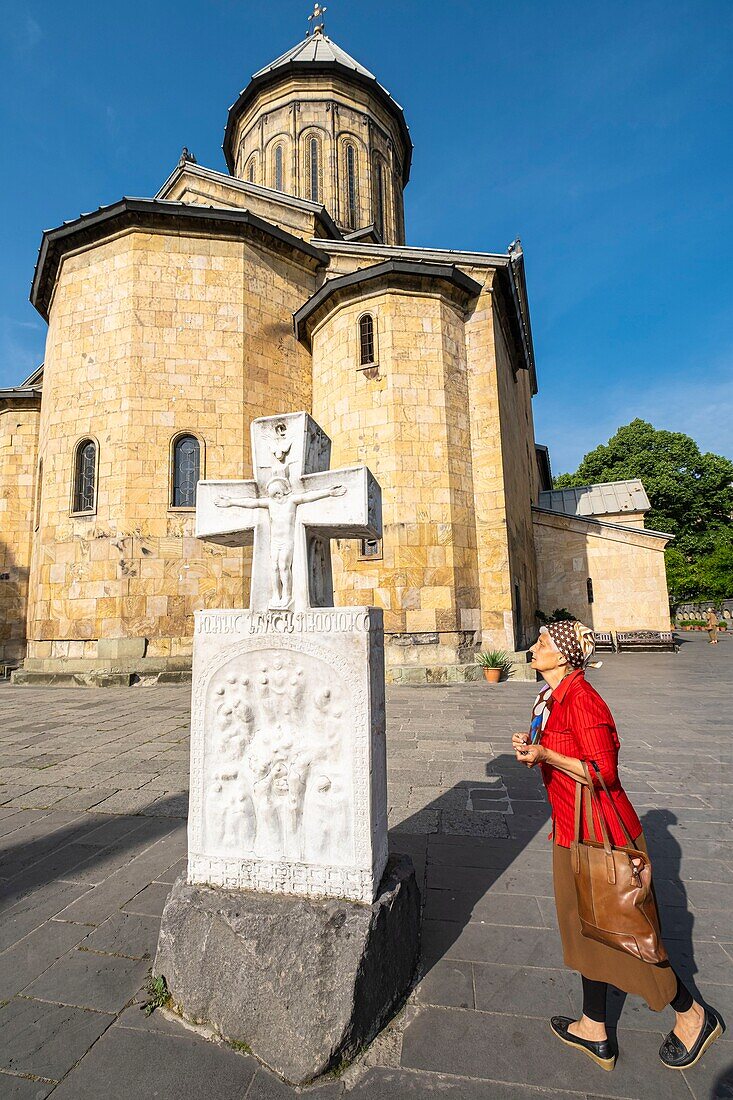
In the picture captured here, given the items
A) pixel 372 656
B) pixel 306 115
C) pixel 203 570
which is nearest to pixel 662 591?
pixel 203 570

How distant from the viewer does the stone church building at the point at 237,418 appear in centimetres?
1097

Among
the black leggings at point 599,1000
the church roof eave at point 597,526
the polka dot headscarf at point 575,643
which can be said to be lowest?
the black leggings at point 599,1000

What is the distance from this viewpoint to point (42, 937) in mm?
2498

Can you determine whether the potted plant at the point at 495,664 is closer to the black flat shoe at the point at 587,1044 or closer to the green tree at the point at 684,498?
the black flat shoe at the point at 587,1044

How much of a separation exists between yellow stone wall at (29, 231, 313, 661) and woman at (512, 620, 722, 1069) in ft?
32.4

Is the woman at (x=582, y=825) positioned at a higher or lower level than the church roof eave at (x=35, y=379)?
lower

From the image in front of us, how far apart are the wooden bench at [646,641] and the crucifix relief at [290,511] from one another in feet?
52.6

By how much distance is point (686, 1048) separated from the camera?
5.85ft

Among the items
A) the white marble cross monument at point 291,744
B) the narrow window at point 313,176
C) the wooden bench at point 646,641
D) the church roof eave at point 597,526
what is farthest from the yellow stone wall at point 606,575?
the white marble cross monument at point 291,744

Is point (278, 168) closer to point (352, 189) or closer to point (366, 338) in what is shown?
point (352, 189)

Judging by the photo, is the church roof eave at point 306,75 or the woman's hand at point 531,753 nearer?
the woman's hand at point 531,753

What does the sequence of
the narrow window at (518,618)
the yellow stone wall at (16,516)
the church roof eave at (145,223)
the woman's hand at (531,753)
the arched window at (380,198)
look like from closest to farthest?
the woman's hand at (531,753), the church roof eave at (145,223), the narrow window at (518,618), the yellow stone wall at (16,516), the arched window at (380,198)

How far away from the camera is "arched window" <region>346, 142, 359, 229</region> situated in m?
19.1

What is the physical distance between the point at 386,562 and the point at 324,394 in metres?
4.56
